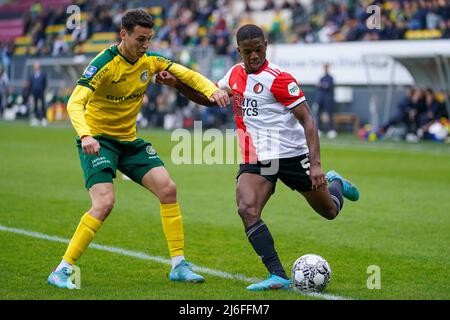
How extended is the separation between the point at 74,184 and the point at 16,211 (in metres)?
3.39

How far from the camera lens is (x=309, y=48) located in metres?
29.2

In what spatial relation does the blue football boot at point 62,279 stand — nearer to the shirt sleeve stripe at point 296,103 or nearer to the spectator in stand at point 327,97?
the shirt sleeve stripe at point 296,103

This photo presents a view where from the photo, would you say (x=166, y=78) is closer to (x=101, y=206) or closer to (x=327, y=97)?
(x=101, y=206)

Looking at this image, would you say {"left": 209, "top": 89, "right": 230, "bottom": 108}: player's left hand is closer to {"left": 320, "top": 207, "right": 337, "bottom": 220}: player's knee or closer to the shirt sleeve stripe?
the shirt sleeve stripe

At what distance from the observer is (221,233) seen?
10.0 metres

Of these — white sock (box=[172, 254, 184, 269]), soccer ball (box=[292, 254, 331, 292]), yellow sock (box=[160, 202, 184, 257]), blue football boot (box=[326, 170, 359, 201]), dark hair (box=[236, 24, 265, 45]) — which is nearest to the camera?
soccer ball (box=[292, 254, 331, 292])

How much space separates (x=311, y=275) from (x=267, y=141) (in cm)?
120

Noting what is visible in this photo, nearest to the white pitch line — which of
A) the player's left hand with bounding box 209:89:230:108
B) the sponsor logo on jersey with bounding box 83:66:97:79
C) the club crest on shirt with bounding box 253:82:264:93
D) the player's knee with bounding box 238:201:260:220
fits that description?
the player's knee with bounding box 238:201:260:220

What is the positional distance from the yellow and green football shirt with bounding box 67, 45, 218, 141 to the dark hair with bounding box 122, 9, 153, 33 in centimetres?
28

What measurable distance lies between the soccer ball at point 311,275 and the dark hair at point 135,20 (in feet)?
7.72

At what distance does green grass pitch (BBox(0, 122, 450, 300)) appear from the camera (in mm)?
6922
